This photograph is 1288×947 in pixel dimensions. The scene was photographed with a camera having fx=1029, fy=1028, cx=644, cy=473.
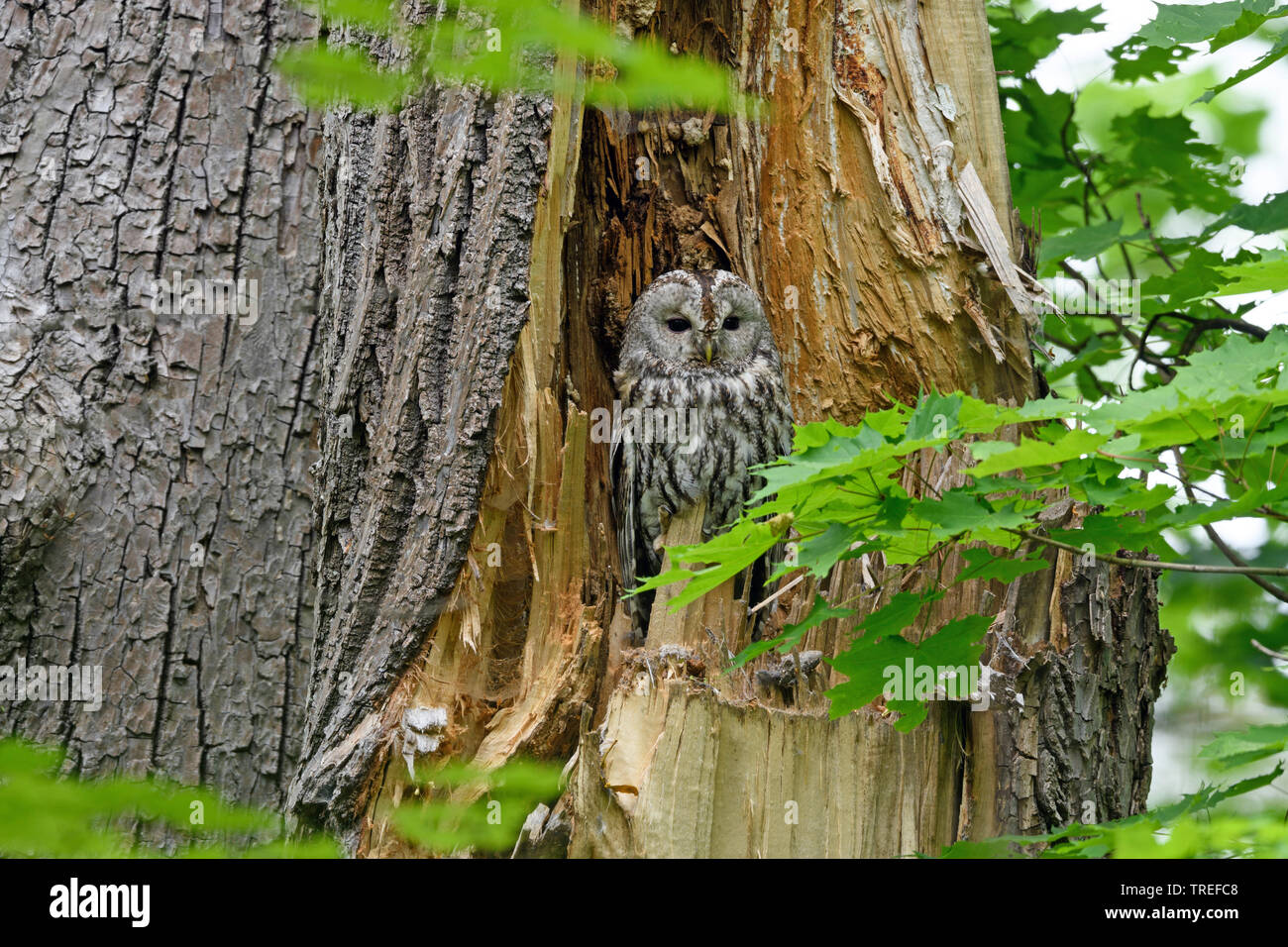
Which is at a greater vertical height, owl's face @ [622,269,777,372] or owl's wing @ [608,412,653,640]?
owl's face @ [622,269,777,372]

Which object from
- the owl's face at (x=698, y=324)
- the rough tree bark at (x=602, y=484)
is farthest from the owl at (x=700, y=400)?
the rough tree bark at (x=602, y=484)

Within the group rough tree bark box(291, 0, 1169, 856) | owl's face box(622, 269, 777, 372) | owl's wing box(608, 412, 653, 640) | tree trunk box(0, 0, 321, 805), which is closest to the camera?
rough tree bark box(291, 0, 1169, 856)

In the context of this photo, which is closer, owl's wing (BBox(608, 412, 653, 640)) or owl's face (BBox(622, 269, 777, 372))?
owl's face (BBox(622, 269, 777, 372))

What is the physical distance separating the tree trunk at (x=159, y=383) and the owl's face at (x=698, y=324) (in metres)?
1.33

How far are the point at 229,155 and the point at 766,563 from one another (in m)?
2.58

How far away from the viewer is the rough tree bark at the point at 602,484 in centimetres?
281

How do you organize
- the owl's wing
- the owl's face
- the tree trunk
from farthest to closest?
1. the owl's wing
2. the owl's face
3. the tree trunk

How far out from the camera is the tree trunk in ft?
12.0

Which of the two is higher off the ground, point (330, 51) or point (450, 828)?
point (330, 51)

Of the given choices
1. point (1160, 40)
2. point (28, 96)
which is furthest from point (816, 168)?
point (28, 96)

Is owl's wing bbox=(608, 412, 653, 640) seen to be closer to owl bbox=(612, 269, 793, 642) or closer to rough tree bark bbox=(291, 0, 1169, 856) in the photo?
owl bbox=(612, 269, 793, 642)

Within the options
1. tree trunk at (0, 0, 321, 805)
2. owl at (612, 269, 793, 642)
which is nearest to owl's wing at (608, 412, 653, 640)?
owl at (612, 269, 793, 642)
